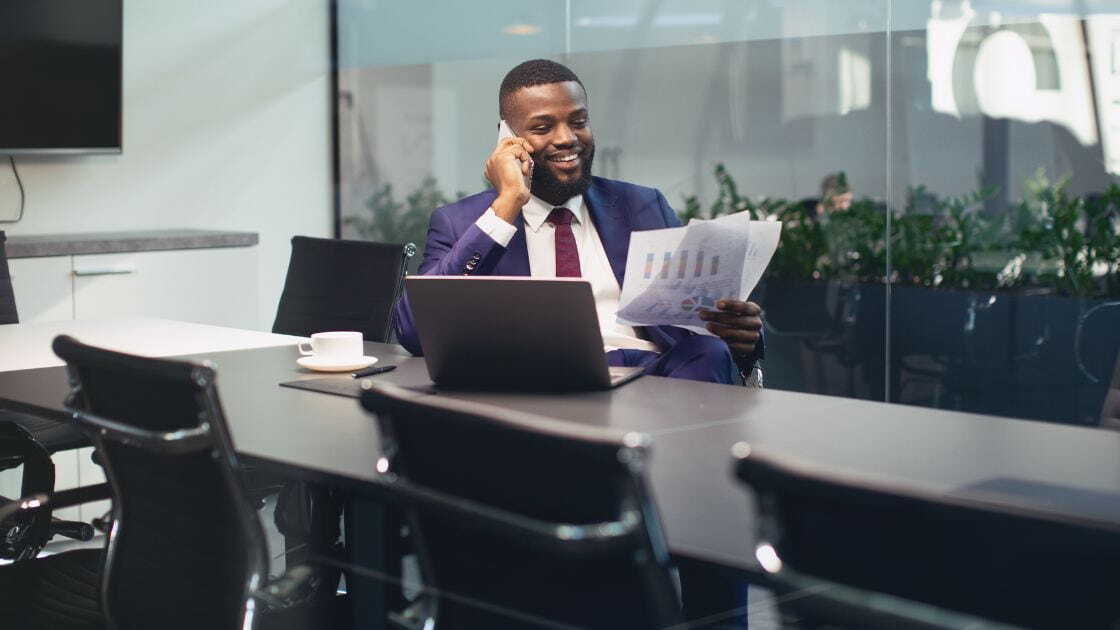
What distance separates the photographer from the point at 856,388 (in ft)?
15.0

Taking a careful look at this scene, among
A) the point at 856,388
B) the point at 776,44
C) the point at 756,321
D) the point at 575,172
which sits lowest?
the point at 856,388

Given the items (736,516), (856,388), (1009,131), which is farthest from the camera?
(856,388)

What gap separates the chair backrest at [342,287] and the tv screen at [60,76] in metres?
2.17

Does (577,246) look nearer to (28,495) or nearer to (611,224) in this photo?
(611,224)

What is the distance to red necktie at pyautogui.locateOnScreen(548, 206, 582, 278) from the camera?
2.97 metres

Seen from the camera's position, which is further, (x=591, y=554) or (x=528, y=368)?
(x=528, y=368)

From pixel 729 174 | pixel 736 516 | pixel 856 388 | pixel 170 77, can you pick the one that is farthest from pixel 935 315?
pixel 170 77

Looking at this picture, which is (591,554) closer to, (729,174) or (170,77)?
(729,174)

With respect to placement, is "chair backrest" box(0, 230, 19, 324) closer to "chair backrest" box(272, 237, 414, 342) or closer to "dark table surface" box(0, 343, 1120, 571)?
"chair backrest" box(272, 237, 414, 342)

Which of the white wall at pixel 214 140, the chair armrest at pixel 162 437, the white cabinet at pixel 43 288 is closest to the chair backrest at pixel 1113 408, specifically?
the chair armrest at pixel 162 437

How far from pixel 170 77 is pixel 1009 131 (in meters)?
3.61

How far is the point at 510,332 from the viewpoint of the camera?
2236 millimetres

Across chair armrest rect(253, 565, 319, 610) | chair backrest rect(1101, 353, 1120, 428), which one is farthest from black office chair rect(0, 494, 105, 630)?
chair backrest rect(1101, 353, 1120, 428)

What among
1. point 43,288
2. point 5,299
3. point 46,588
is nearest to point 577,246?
point 46,588
